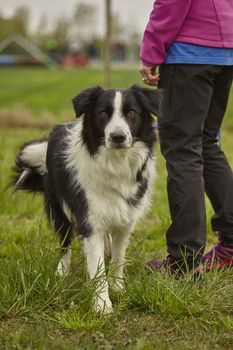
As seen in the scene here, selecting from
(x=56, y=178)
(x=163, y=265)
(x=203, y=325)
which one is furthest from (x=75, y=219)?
(x=203, y=325)

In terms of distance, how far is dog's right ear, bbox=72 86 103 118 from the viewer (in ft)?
11.3

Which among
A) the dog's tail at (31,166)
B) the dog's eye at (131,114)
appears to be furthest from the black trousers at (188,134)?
the dog's tail at (31,166)

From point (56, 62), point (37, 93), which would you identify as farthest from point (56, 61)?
point (37, 93)

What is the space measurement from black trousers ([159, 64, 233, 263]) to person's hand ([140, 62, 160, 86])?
45 millimetres

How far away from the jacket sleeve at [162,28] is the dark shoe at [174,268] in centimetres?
116

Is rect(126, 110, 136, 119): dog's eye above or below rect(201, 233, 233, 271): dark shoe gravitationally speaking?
above

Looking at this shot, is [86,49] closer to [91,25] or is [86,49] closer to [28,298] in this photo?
[91,25]

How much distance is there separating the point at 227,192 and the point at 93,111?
105 centimetres

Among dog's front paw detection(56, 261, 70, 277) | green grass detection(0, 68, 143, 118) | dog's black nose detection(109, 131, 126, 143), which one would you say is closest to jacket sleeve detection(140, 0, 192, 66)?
dog's black nose detection(109, 131, 126, 143)

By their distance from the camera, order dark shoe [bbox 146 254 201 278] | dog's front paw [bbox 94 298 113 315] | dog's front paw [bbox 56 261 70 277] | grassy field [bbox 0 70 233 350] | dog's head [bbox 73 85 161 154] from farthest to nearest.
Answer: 1. dark shoe [bbox 146 254 201 278]
2. dog's front paw [bbox 56 261 70 277]
3. dog's head [bbox 73 85 161 154]
4. dog's front paw [bbox 94 298 113 315]
5. grassy field [bbox 0 70 233 350]

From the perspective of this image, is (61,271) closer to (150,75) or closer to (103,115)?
(103,115)

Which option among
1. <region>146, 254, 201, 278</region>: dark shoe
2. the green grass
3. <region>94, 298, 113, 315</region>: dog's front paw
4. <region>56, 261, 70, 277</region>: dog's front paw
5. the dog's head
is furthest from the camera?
the green grass

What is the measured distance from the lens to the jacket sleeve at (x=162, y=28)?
3.30m

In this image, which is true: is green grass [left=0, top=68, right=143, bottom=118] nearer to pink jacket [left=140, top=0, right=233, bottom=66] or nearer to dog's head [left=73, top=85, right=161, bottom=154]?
dog's head [left=73, top=85, right=161, bottom=154]
